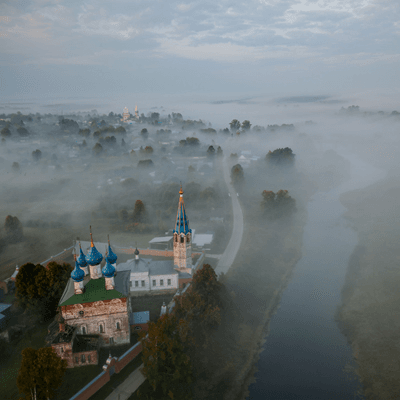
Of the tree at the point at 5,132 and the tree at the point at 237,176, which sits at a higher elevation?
the tree at the point at 5,132

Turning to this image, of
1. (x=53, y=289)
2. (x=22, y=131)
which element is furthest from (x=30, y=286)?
(x=22, y=131)

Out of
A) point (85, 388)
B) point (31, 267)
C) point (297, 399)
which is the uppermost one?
point (31, 267)

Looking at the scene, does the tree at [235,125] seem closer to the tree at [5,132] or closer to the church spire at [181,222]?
the tree at [5,132]

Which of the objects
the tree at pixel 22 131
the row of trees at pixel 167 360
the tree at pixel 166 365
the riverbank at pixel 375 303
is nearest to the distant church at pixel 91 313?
the row of trees at pixel 167 360

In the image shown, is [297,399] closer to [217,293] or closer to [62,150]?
[217,293]

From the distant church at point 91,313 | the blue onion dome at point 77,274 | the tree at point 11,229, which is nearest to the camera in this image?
the distant church at point 91,313

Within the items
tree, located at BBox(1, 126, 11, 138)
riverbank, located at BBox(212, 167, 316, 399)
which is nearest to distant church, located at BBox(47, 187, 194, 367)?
riverbank, located at BBox(212, 167, 316, 399)

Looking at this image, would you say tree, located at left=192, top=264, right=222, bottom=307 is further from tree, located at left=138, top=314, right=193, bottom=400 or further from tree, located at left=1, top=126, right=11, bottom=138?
tree, located at left=1, top=126, right=11, bottom=138

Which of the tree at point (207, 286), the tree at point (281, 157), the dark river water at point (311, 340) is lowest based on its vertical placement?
the dark river water at point (311, 340)

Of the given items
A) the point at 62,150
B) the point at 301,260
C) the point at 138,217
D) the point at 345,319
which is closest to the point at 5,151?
the point at 62,150
